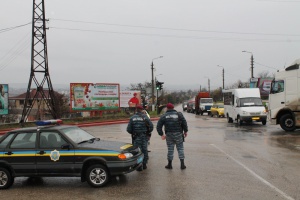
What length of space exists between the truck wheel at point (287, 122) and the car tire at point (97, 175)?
1361 cm

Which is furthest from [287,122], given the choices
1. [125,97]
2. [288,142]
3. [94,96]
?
[125,97]

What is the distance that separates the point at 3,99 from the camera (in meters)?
27.7

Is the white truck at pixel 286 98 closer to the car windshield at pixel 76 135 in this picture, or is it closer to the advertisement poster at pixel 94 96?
the car windshield at pixel 76 135

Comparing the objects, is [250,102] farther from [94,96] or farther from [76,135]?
[76,135]

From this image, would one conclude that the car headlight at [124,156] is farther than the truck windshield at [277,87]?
No

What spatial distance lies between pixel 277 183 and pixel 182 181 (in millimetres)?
2014

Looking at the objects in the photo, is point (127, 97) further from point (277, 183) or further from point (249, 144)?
point (277, 183)

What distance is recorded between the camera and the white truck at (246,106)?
72.7ft

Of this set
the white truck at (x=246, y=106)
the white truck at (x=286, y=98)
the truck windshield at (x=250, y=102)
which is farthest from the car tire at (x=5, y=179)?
the truck windshield at (x=250, y=102)

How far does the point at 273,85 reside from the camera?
18.7 m

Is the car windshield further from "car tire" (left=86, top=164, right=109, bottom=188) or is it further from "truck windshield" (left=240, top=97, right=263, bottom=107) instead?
"truck windshield" (left=240, top=97, right=263, bottom=107)

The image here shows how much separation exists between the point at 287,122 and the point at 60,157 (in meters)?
14.2

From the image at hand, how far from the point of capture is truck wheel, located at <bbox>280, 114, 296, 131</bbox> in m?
17.8

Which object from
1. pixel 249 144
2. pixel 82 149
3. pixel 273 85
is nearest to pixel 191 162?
pixel 82 149
